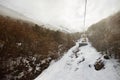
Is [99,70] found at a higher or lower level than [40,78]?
higher

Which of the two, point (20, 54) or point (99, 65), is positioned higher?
point (20, 54)

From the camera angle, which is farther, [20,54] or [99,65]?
[20,54]

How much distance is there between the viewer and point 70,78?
459 inches

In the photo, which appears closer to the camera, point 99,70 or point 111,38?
point 99,70

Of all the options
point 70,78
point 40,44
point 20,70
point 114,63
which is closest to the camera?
point 114,63

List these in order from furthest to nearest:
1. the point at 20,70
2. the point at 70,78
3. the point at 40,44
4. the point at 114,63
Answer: the point at 40,44, the point at 20,70, the point at 70,78, the point at 114,63

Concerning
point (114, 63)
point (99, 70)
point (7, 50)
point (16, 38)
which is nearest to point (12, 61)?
point (7, 50)

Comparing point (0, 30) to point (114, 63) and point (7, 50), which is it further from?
point (114, 63)

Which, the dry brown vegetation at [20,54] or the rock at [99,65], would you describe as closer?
the rock at [99,65]

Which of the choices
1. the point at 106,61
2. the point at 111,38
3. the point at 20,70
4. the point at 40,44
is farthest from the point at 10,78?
the point at 111,38

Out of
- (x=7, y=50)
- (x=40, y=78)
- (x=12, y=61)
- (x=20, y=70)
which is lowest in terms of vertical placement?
(x=40, y=78)

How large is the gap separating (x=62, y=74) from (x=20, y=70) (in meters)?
4.00

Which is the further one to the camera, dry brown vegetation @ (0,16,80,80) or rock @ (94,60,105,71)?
dry brown vegetation @ (0,16,80,80)

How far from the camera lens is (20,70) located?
12555mm
